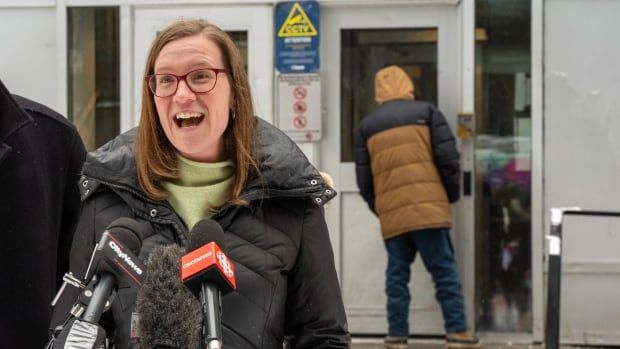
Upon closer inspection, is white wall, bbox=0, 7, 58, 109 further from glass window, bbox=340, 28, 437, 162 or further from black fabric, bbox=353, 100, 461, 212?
black fabric, bbox=353, 100, 461, 212

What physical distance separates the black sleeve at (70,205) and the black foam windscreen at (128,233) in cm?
118

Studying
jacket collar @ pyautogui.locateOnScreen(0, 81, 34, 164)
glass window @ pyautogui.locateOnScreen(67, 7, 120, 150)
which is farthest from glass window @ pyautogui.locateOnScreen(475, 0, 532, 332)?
jacket collar @ pyautogui.locateOnScreen(0, 81, 34, 164)

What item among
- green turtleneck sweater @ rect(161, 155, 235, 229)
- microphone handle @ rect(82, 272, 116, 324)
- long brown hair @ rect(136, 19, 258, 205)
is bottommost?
microphone handle @ rect(82, 272, 116, 324)

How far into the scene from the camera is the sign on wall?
7.29 m

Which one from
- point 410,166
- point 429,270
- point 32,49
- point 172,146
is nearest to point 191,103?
point 172,146

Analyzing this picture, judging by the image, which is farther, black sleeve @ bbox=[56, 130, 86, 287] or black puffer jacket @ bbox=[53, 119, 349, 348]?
black sleeve @ bbox=[56, 130, 86, 287]

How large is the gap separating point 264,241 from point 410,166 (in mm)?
4462

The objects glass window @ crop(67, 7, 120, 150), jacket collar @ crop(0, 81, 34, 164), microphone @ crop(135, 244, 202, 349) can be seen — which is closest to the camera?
microphone @ crop(135, 244, 202, 349)

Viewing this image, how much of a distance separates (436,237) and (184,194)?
4.61m

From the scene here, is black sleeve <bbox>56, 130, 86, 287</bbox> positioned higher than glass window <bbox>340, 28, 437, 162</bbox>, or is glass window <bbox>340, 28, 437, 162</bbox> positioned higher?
glass window <bbox>340, 28, 437, 162</bbox>

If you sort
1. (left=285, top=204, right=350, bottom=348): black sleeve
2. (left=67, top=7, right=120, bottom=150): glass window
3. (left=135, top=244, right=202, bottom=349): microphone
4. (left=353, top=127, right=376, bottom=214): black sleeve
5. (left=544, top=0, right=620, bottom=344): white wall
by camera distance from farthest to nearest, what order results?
(left=67, top=7, right=120, bottom=150): glass window
(left=544, top=0, right=620, bottom=344): white wall
(left=353, top=127, right=376, bottom=214): black sleeve
(left=285, top=204, right=350, bottom=348): black sleeve
(left=135, top=244, right=202, bottom=349): microphone

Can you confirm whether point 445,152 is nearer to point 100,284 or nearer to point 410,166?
point 410,166

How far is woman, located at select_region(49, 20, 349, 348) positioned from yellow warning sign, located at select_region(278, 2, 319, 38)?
4909 millimetres

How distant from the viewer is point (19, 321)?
267cm
